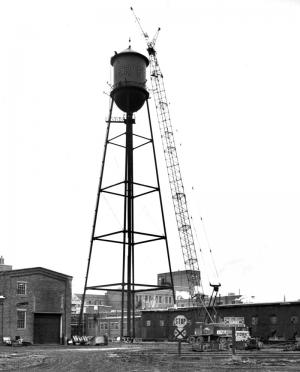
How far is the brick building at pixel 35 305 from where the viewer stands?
59.3 m

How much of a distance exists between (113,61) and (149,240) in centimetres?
1804

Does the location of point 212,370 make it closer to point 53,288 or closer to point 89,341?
point 89,341

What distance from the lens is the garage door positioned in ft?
203

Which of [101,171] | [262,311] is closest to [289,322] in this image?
[262,311]

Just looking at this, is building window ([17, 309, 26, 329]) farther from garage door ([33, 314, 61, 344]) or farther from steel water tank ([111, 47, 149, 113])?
Answer: steel water tank ([111, 47, 149, 113])

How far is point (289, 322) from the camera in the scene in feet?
189

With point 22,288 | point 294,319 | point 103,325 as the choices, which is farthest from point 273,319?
point 103,325

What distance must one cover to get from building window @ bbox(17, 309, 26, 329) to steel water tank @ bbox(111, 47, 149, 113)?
24.3 metres

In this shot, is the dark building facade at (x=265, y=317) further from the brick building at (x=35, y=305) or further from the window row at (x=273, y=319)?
the brick building at (x=35, y=305)

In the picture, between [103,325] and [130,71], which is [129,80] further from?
[103,325]

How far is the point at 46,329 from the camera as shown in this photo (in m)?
62.8

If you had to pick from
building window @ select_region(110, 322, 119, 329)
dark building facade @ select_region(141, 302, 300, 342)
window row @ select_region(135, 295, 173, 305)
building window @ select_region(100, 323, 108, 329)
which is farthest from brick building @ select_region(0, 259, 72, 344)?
window row @ select_region(135, 295, 173, 305)

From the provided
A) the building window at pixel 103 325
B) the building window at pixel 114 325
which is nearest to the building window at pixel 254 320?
the building window at pixel 114 325

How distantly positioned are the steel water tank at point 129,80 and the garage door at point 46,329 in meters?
25.2
